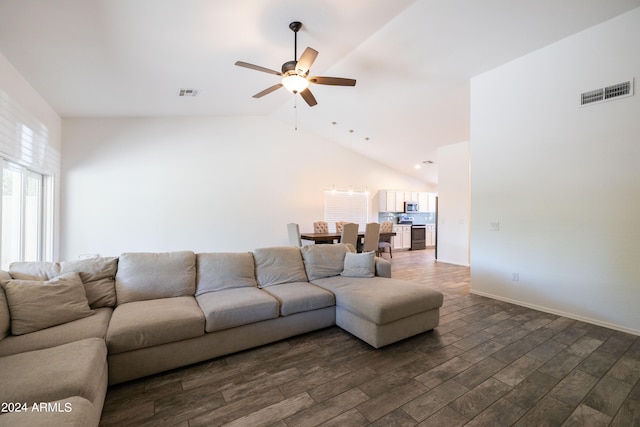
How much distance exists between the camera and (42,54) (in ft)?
10.3

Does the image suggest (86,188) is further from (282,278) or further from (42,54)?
(282,278)

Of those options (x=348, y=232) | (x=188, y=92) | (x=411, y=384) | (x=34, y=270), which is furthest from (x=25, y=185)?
(x=411, y=384)

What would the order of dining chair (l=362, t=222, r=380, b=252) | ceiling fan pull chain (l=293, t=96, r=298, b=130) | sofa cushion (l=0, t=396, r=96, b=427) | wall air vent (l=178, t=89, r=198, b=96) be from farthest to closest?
dining chair (l=362, t=222, r=380, b=252) < ceiling fan pull chain (l=293, t=96, r=298, b=130) < wall air vent (l=178, t=89, r=198, b=96) < sofa cushion (l=0, t=396, r=96, b=427)

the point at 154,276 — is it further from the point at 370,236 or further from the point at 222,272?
the point at 370,236

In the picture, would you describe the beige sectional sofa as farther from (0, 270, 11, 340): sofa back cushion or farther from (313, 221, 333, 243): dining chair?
(313, 221, 333, 243): dining chair

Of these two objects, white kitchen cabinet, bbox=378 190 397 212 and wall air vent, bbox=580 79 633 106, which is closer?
wall air vent, bbox=580 79 633 106

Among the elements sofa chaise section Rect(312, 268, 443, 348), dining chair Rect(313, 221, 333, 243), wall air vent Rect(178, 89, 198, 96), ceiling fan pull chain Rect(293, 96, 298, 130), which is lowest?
sofa chaise section Rect(312, 268, 443, 348)

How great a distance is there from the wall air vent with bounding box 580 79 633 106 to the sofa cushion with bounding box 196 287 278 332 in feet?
13.8

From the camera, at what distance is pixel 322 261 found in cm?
367

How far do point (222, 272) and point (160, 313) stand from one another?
0.84 m

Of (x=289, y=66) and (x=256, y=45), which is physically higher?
(x=256, y=45)

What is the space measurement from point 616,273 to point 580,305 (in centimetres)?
53

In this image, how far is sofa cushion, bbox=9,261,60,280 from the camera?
7.69 feet

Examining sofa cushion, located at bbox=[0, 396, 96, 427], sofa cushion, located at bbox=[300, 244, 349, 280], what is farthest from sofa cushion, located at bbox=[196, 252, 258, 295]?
sofa cushion, located at bbox=[0, 396, 96, 427]
